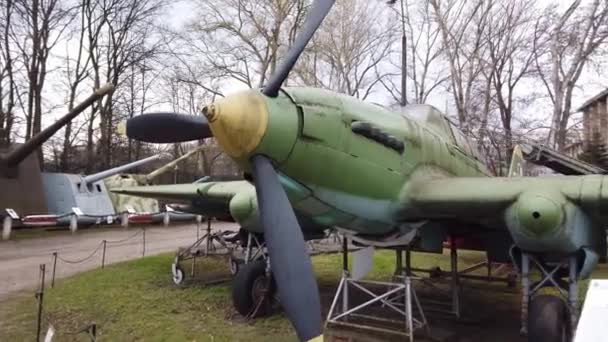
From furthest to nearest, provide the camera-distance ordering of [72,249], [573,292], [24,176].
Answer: [24,176] → [72,249] → [573,292]

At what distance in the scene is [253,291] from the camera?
6945mm

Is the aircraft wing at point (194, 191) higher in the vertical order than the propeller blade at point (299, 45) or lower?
lower

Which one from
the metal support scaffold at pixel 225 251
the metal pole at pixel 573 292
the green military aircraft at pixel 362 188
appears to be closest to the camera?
the green military aircraft at pixel 362 188

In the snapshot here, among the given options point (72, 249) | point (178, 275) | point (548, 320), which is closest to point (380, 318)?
point (548, 320)

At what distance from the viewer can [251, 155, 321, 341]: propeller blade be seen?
11.5ft

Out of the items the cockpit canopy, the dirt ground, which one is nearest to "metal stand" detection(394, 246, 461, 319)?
the cockpit canopy

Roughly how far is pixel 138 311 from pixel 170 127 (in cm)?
388

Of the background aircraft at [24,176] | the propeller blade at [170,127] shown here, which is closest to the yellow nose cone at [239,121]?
the propeller blade at [170,127]

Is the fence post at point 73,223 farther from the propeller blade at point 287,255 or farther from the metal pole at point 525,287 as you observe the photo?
the metal pole at point 525,287

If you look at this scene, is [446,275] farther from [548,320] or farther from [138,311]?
[138,311]

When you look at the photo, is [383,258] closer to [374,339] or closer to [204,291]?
[204,291]

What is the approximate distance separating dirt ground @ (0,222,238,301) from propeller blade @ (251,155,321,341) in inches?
245

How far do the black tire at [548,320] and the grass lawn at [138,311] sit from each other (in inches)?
105

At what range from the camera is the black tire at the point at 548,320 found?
4.70m
